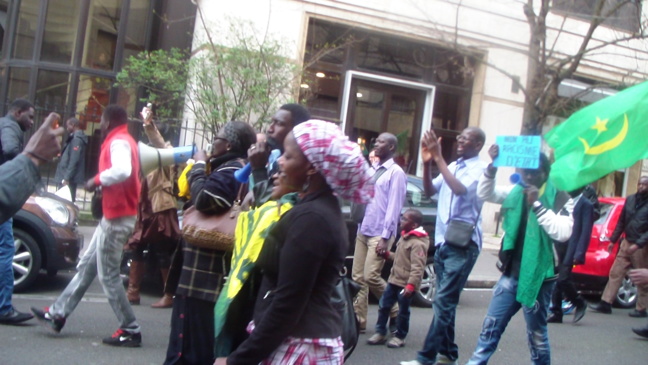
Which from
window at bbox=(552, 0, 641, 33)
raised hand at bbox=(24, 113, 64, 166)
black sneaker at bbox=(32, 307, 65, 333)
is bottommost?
black sneaker at bbox=(32, 307, 65, 333)

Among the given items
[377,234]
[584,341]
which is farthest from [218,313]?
[584,341]

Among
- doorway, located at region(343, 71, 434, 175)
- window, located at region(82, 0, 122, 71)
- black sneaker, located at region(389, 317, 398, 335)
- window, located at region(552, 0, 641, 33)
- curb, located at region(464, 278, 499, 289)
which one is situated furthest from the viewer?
doorway, located at region(343, 71, 434, 175)

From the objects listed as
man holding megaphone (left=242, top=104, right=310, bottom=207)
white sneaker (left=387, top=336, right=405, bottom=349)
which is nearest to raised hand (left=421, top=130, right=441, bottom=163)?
man holding megaphone (left=242, top=104, right=310, bottom=207)

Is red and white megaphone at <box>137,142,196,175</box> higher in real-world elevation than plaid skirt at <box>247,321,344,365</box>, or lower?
higher

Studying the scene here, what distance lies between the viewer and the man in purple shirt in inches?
266

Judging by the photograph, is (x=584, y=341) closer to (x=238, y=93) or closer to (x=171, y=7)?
→ (x=238, y=93)

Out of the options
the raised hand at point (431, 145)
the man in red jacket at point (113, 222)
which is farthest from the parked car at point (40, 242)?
the raised hand at point (431, 145)

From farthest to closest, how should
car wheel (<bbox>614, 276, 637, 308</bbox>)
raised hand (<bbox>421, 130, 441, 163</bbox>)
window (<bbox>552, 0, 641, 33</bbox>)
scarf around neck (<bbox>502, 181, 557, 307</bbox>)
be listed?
1. window (<bbox>552, 0, 641, 33</bbox>)
2. car wheel (<bbox>614, 276, 637, 308</bbox>)
3. raised hand (<bbox>421, 130, 441, 163</bbox>)
4. scarf around neck (<bbox>502, 181, 557, 307</bbox>)

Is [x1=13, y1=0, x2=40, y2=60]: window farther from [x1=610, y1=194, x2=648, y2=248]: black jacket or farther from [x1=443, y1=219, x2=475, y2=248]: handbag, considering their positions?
[x1=443, y1=219, x2=475, y2=248]: handbag

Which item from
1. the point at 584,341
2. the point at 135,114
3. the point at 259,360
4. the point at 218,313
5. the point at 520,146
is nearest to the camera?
the point at 259,360

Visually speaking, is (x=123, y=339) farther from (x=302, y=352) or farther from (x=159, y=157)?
(x=302, y=352)

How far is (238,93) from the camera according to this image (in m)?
13.6

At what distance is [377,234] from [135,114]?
958 centimetres

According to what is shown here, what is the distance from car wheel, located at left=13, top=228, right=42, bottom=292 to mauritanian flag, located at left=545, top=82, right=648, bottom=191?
531cm
